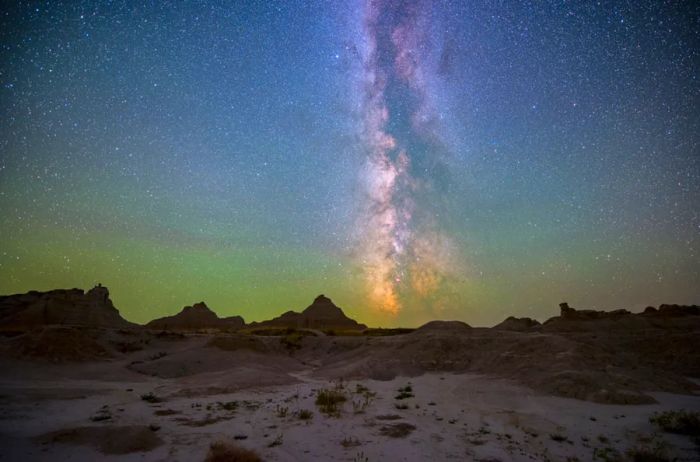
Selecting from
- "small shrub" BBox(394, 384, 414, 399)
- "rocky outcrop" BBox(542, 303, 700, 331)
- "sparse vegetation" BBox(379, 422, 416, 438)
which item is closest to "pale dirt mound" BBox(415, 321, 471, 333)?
"rocky outcrop" BBox(542, 303, 700, 331)

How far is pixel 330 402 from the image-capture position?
15.6 metres

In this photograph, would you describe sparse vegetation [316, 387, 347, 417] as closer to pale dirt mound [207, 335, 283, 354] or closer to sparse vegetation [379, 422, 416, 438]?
sparse vegetation [379, 422, 416, 438]

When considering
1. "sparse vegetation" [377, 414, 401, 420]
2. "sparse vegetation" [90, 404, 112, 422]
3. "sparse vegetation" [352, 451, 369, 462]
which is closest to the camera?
"sparse vegetation" [352, 451, 369, 462]

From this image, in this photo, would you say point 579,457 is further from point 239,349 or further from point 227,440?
point 239,349

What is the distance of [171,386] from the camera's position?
21203 mm

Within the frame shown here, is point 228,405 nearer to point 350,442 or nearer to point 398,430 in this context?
point 350,442

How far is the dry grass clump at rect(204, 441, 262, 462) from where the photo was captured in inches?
340

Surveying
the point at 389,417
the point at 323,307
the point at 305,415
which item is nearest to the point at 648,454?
the point at 389,417

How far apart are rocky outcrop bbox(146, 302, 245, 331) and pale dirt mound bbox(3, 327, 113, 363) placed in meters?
78.9

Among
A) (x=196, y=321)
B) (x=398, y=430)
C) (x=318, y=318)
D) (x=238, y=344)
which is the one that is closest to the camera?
(x=398, y=430)

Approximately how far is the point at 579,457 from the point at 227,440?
9.49 m

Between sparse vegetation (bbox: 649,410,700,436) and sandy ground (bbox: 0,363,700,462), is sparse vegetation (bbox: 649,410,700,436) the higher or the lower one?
the higher one

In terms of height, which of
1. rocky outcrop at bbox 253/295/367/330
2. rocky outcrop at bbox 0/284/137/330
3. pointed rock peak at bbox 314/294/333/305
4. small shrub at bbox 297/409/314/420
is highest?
pointed rock peak at bbox 314/294/333/305

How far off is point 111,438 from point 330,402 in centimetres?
797
